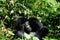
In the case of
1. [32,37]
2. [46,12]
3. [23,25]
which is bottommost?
[32,37]

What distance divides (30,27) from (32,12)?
0.38 m

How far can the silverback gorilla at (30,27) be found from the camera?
4426mm

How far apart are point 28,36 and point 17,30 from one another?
0.30 m

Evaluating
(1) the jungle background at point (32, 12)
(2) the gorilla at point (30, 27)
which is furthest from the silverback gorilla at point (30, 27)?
(1) the jungle background at point (32, 12)

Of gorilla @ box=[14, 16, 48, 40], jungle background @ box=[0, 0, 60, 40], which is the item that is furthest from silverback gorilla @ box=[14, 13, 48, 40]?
jungle background @ box=[0, 0, 60, 40]

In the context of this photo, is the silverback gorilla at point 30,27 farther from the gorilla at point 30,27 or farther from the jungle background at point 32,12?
the jungle background at point 32,12

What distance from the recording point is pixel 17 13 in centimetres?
466

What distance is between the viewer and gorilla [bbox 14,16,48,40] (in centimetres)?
443

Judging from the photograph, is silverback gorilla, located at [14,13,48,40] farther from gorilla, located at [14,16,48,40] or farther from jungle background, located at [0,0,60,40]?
jungle background, located at [0,0,60,40]

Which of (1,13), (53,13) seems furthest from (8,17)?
(53,13)

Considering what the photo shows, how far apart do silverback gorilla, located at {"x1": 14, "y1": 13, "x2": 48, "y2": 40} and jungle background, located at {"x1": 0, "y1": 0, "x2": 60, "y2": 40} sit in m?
0.10

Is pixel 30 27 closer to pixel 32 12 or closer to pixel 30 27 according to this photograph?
pixel 30 27

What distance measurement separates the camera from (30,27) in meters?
4.46

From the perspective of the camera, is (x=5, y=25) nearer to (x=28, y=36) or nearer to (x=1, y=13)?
(x=1, y=13)
